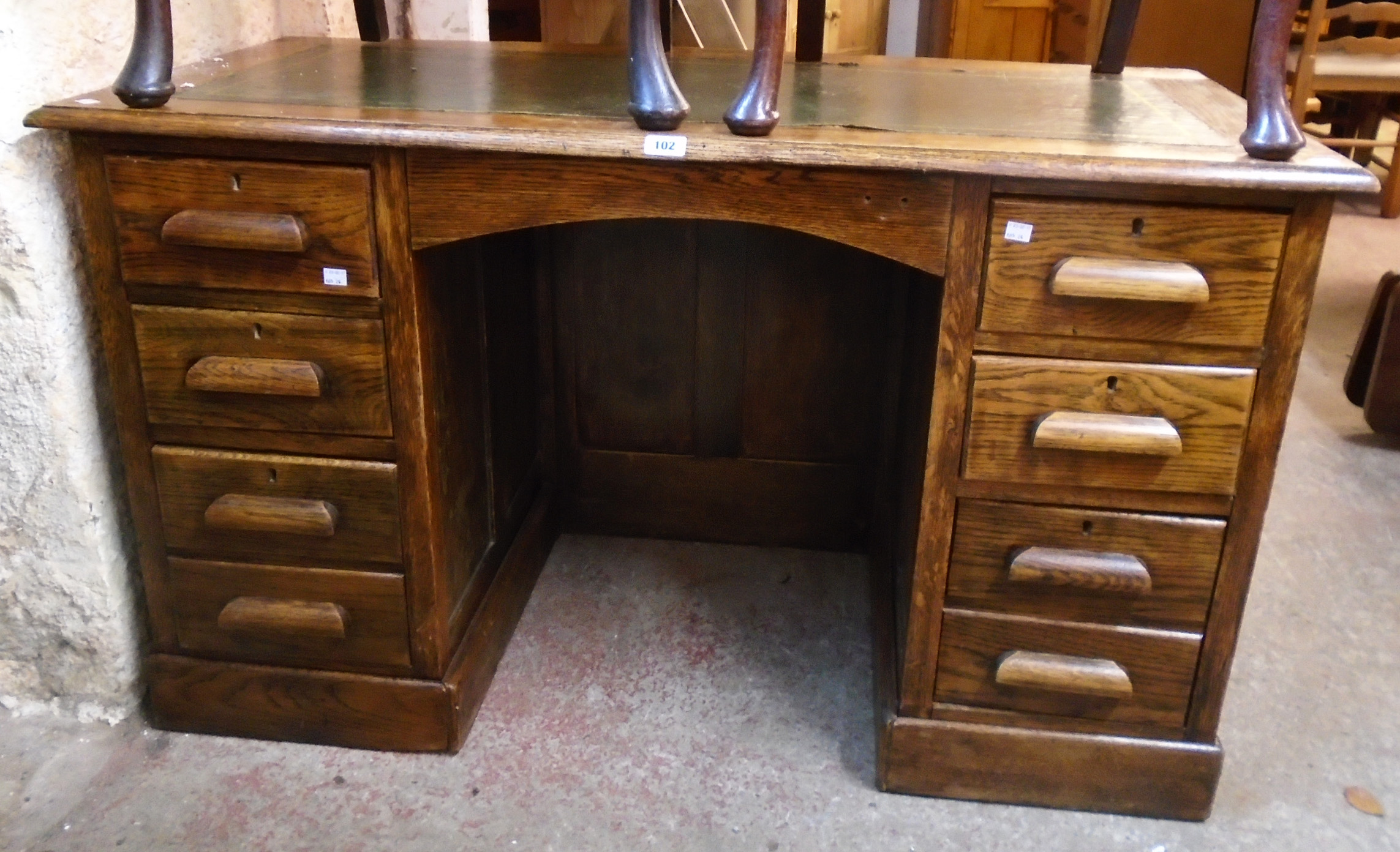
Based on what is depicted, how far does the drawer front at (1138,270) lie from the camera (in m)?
1.17

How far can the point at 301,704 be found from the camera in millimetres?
1491

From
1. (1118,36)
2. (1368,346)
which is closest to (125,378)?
(1118,36)

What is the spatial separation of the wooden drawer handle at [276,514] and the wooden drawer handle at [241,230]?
0.32 meters

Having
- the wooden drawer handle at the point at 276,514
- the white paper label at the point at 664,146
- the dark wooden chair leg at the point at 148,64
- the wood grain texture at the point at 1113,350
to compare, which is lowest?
the wooden drawer handle at the point at 276,514

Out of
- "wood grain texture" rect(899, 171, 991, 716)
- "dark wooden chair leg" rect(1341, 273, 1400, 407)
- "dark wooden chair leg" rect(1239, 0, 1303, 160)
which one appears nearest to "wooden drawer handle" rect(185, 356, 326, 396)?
"wood grain texture" rect(899, 171, 991, 716)

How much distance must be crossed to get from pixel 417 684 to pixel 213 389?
1.47 feet

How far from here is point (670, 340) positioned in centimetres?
190

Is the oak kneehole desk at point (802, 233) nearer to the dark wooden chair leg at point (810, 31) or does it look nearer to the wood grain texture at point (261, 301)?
the wood grain texture at point (261, 301)

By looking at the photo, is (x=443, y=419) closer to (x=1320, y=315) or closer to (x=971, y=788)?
(x=971, y=788)

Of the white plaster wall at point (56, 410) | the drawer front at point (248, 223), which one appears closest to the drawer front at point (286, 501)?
the white plaster wall at point (56, 410)

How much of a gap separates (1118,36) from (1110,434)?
0.75 m

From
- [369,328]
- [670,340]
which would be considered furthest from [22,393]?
[670,340]

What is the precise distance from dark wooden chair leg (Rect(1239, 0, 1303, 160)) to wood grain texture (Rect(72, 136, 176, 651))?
1.22 m

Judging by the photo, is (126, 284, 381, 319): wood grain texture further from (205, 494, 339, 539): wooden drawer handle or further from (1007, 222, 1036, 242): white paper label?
(1007, 222, 1036, 242): white paper label
